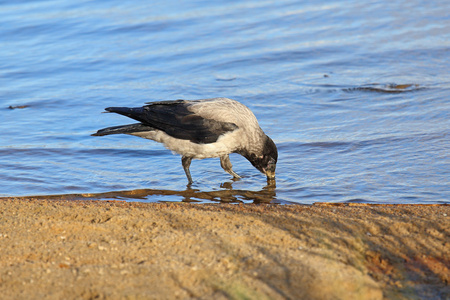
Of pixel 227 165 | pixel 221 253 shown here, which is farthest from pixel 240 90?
pixel 221 253

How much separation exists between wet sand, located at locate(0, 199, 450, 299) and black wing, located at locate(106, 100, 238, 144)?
182 centimetres

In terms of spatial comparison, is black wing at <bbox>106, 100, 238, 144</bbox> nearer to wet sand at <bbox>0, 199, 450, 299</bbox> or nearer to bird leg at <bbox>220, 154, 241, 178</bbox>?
bird leg at <bbox>220, 154, 241, 178</bbox>

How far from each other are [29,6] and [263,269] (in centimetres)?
1451

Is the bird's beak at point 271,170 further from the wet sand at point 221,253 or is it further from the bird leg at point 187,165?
the wet sand at point 221,253

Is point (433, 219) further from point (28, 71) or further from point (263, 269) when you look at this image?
point (28, 71)

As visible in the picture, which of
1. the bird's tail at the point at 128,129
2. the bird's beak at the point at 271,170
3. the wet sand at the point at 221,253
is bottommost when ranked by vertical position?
Result: the bird's beak at the point at 271,170

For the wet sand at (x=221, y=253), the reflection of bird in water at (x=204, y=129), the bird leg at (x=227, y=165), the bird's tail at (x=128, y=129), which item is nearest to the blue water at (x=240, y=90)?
the bird leg at (x=227, y=165)

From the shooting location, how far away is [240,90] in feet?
31.4

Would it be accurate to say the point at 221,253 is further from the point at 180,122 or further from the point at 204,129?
the point at 180,122

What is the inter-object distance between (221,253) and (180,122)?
303 cm

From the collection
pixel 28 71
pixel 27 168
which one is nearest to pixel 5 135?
pixel 27 168

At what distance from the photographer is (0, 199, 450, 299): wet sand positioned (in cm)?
316

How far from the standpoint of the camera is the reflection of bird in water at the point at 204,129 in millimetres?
6367

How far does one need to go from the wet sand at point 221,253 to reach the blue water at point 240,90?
4.97ft
